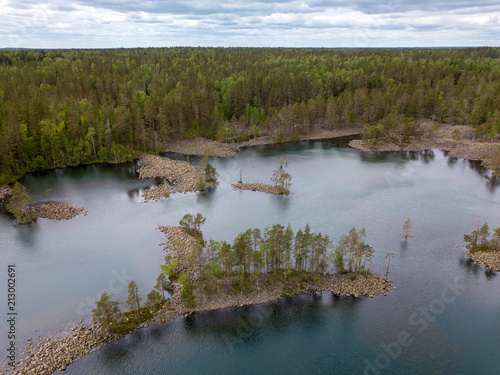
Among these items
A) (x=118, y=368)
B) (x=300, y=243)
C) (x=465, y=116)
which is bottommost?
(x=118, y=368)

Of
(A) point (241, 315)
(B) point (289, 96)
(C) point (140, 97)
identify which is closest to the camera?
(A) point (241, 315)

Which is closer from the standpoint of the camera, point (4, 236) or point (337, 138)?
point (4, 236)

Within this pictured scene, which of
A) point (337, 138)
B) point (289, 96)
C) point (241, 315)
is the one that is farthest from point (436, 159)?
point (241, 315)

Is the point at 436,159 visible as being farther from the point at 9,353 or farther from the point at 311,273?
the point at 9,353

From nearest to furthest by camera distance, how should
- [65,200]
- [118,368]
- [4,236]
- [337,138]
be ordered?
[118,368], [4,236], [65,200], [337,138]

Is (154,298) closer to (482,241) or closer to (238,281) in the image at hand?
(238,281)

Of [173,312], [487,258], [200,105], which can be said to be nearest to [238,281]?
[173,312]

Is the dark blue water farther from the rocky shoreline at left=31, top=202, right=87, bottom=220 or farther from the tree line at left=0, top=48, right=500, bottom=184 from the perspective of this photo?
the tree line at left=0, top=48, right=500, bottom=184

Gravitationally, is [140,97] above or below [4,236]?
above
